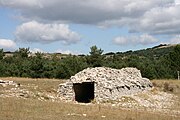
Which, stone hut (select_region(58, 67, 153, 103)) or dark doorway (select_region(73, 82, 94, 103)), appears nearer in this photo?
stone hut (select_region(58, 67, 153, 103))

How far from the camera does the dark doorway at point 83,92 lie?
155 ft

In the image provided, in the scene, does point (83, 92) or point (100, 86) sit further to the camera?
point (83, 92)

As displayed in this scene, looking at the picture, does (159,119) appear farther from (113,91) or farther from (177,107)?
(113,91)

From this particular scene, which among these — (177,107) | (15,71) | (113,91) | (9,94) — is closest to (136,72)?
(113,91)

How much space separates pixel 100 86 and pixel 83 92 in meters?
6.25

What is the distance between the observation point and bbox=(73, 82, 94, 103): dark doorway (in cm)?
4728

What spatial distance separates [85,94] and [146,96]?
8336 millimetres

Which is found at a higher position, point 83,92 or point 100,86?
point 100,86

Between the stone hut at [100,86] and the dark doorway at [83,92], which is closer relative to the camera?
the stone hut at [100,86]

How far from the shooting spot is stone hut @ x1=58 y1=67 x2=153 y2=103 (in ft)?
144

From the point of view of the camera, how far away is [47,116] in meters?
24.2

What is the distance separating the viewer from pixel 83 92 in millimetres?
49969

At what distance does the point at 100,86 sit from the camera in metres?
44.2

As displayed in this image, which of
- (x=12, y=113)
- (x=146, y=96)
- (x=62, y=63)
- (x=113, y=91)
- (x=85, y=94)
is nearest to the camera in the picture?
(x=12, y=113)
